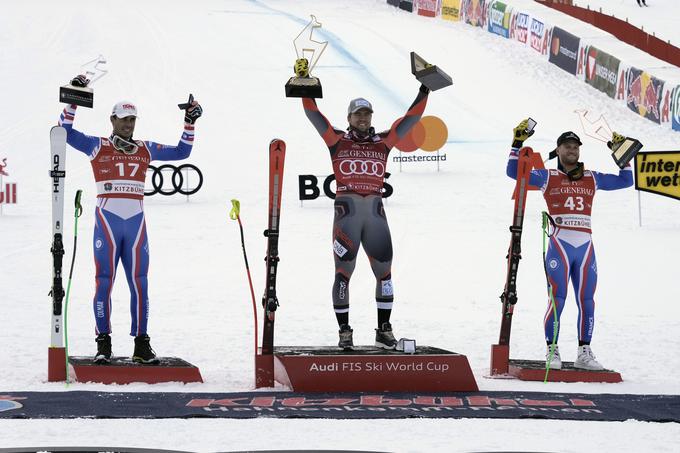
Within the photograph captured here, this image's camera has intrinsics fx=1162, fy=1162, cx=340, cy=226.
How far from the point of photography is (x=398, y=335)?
1074 centimetres

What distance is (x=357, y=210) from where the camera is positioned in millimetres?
8461

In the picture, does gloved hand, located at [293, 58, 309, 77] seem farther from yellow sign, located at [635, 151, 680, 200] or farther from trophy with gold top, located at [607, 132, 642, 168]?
yellow sign, located at [635, 151, 680, 200]

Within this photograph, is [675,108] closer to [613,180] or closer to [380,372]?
[613,180]

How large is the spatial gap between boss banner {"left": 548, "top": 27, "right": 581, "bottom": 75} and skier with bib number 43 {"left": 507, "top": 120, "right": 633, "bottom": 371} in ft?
81.5

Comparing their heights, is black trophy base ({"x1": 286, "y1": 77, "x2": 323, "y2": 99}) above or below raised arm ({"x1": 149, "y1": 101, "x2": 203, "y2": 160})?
above

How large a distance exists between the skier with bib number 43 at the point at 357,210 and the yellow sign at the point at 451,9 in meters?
35.1

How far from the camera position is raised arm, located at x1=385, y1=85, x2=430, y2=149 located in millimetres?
8711

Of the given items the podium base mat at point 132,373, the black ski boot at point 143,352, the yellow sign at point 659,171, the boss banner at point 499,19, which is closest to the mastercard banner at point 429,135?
the yellow sign at point 659,171

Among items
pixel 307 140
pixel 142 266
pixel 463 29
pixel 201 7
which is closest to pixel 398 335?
pixel 142 266

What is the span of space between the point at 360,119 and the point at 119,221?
191 cm

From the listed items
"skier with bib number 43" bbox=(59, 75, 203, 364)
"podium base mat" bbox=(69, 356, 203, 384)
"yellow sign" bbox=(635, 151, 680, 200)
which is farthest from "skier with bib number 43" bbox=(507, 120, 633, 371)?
Answer: "skier with bib number 43" bbox=(59, 75, 203, 364)

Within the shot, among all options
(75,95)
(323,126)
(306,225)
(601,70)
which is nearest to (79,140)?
(75,95)

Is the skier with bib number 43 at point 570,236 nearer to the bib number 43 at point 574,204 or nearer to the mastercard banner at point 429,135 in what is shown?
the bib number 43 at point 574,204

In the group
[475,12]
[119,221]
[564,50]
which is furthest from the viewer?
[475,12]
